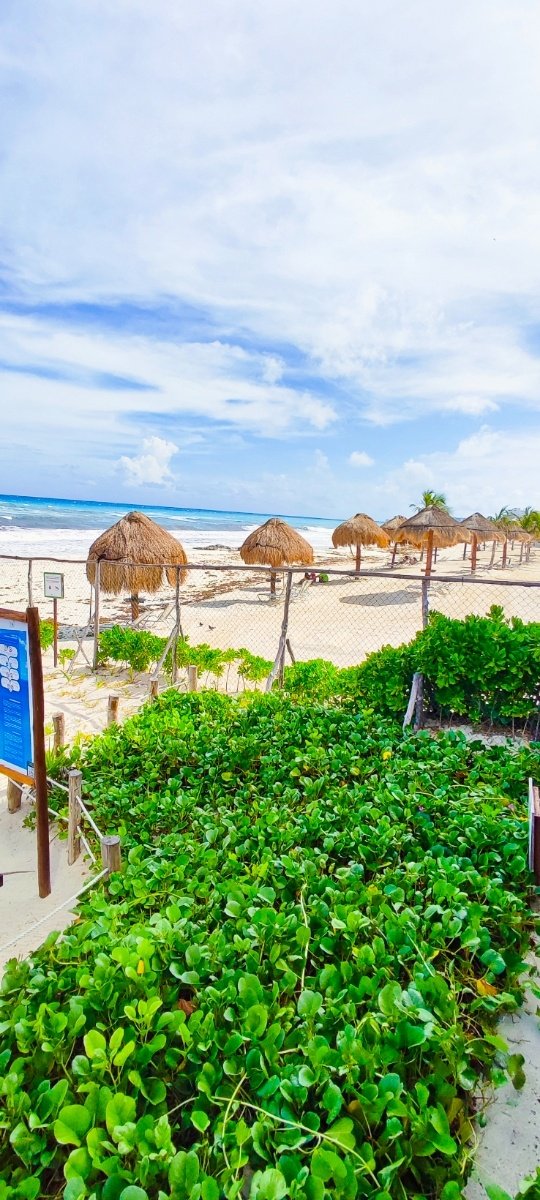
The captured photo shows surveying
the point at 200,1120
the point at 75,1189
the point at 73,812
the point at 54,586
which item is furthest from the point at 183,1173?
the point at 54,586

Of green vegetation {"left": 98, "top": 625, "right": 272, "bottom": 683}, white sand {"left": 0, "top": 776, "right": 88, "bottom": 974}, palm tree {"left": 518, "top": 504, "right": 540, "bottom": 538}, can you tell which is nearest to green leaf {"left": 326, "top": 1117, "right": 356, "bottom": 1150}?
white sand {"left": 0, "top": 776, "right": 88, "bottom": 974}

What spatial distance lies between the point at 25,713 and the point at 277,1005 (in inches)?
89.3

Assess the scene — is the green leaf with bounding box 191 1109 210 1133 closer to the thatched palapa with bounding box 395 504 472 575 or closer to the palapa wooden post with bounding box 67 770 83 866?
the palapa wooden post with bounding box 67 770 83 866

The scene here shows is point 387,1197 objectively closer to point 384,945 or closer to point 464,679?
point 384,945

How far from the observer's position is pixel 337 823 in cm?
287

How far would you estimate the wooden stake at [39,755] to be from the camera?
3080mm

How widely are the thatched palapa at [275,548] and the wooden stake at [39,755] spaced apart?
12595 mm

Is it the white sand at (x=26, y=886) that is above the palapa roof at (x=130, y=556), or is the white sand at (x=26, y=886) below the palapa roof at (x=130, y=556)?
below

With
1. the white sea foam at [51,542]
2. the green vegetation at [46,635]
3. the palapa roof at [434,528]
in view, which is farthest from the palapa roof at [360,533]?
the green vegetation at [46,635]

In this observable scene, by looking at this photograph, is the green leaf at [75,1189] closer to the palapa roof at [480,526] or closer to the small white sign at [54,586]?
the small white sign at [54,586]

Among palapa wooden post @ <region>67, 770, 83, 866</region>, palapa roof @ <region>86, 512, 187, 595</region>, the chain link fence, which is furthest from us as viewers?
palapa roof @ <region>86, 512, 187, 595</region>

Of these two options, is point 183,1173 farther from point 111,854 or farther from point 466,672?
point 466,672

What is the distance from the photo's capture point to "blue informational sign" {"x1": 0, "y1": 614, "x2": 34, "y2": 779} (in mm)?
3279

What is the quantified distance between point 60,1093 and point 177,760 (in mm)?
2614
